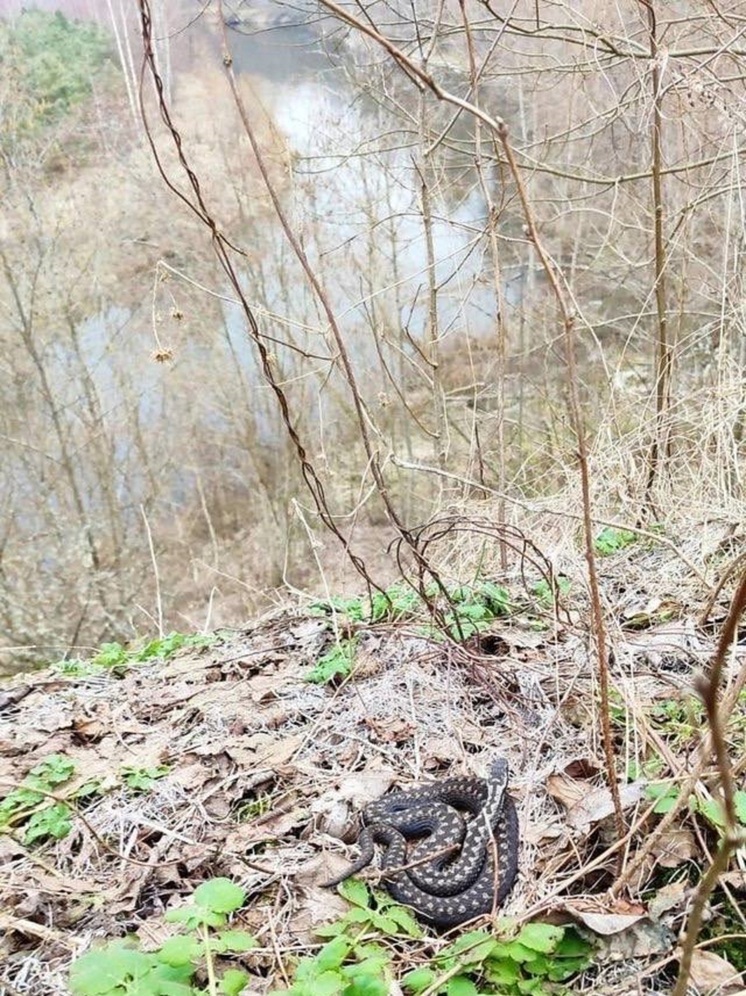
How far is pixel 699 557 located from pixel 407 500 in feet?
32.5

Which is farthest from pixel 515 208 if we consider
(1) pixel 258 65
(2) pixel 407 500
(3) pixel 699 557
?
(2) pixel 407 500

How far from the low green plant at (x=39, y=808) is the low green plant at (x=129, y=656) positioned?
103 cm

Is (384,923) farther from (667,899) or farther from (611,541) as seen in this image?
(611,541)

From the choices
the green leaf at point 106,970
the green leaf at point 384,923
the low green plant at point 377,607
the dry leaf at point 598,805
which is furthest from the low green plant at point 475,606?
the green leaf at point 106,970

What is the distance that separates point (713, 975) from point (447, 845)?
77cm

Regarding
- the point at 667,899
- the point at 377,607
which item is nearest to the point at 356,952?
the point at 667,899

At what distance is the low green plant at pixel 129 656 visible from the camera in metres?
3.84

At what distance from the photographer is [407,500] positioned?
1339 centimetres

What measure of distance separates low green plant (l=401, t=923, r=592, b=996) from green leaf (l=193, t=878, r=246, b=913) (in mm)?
435

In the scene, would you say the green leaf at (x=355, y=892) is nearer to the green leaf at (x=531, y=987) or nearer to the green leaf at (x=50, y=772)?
the green leaf at (x=531, y=987)

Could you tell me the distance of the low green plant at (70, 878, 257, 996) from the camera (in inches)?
62.1

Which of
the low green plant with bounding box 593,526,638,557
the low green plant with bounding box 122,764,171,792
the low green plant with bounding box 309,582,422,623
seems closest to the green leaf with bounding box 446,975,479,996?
the low green plant with bounding box 122,764,171,792

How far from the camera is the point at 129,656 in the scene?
13.1ft

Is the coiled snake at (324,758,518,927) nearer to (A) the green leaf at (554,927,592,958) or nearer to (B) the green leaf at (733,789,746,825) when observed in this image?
(A) the green leaf at (554,927,592,958)
